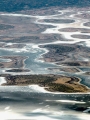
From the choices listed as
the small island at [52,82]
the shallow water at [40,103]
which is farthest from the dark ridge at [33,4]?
the small island at [52,82]

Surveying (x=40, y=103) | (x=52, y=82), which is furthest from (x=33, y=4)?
(x=40, y=103)

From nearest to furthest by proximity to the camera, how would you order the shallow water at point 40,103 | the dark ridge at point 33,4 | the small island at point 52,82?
the shallow water at point 40,103, the small island at point 52,82, the dark ridge at point 33,4

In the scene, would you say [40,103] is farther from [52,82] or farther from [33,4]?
[33,4]

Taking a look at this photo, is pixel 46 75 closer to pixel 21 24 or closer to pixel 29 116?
pixel 29 116

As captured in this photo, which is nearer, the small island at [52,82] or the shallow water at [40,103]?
the shallow water at [40,103]

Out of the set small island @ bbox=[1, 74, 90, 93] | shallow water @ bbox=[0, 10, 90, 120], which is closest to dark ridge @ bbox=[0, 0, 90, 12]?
shallow water @ bbox=[0, 10, 90, 120]

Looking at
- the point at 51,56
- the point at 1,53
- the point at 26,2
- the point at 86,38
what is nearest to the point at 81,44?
the point at 86,38

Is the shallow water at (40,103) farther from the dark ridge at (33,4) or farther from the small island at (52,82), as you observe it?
the dark ridge at (33,4)
